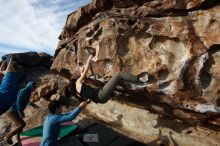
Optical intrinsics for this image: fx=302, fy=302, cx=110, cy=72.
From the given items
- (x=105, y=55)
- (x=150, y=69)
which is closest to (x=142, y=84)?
(x=150, y=69)

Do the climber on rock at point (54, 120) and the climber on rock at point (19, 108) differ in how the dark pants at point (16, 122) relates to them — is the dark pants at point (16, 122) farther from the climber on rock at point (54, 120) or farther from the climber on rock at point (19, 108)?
the climber on rock at point (54, 120)

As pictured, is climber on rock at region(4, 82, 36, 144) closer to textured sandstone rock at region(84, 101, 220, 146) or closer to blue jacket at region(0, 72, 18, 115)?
textured sandstone rock at region(84, 101, 220, 146)

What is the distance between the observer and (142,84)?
29.4 ft

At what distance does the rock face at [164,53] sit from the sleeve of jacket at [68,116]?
2014mm

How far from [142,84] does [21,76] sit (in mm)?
12779

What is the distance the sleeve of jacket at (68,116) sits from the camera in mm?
8039

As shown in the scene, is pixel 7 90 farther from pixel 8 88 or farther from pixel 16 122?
pixel 16 122

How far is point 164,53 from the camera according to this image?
27.8 ft

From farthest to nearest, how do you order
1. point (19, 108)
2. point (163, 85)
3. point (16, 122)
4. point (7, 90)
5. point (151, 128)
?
point (16, 122), point (19, 108), point (151, 128), point (163, 85), point (7, 90)

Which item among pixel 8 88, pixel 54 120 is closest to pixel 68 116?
pixel 54 120

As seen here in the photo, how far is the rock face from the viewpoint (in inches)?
310

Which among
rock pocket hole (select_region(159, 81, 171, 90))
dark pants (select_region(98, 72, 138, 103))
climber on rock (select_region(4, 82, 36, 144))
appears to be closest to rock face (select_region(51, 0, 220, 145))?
rock pocket hole (select_region(159, 81, 171, 90))

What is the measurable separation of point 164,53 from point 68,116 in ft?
10.4

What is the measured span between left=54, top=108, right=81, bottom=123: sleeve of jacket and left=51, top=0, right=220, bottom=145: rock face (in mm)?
2014
